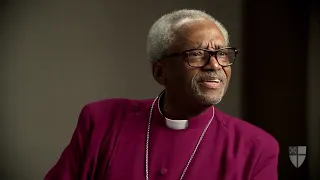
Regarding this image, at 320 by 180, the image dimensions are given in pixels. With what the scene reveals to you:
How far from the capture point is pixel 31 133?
2.27m

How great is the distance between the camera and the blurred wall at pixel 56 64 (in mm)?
2262

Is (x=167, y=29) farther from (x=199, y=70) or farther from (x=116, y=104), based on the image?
(x=116, y=104)

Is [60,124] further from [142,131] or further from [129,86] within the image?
[142,131]

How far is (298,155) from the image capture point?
2199 mm

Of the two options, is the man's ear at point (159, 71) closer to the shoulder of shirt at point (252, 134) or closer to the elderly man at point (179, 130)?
the elderly man at point (179, 130)

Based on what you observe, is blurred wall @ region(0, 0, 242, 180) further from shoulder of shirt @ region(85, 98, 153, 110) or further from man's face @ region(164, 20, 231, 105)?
man's face @ region(164, 20, 231, 105)

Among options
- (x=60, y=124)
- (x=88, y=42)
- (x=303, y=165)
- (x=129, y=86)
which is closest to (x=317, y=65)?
(x=303, y=165)

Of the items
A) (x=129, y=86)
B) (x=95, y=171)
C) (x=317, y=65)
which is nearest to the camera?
(x=95, y=171)

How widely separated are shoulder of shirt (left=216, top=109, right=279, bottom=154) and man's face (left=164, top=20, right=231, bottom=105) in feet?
0.56

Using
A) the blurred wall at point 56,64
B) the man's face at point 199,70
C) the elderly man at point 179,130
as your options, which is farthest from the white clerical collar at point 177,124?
the blurred wall at point 56,64

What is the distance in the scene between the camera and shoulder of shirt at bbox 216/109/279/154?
137 cm

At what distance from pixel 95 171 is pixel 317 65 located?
120cm

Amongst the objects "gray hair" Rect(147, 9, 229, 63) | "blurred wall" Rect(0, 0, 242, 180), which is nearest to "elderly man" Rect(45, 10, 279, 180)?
"gray hair" Rect(147, 9, 229, 63)

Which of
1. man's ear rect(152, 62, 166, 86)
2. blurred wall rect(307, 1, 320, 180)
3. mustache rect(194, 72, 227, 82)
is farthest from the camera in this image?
blurred wall rect(307, 1, 320, 180)
